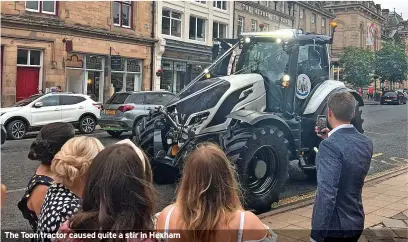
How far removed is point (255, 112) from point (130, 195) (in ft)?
14.5

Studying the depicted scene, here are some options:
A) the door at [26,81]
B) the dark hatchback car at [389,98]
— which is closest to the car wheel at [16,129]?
the door at [26,81]

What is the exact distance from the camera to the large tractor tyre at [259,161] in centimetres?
557

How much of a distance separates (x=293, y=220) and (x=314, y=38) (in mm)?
3570

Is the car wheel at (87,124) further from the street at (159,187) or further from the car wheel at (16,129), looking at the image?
the car wheel at (16,129)

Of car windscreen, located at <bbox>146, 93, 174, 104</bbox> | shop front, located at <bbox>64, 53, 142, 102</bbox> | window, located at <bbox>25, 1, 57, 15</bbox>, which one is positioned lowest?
car windscreen, located at <bbox>146, 93, 174, 104</bbox>

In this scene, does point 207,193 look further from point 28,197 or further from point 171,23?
point 171,23

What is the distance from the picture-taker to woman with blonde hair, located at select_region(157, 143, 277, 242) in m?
2.12

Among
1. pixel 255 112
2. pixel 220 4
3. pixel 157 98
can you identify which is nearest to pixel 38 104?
pixel 157 98

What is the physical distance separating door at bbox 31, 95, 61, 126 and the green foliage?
40.4 m

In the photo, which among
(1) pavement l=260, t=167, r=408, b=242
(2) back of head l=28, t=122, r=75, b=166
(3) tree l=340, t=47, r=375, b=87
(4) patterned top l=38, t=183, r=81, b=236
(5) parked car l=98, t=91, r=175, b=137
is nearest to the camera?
(4) patterned top l=38, t=183, r=81, b=236

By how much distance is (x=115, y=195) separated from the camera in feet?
6.43

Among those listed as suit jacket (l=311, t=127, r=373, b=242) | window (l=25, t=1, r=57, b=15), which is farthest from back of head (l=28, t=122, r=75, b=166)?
window (l=25, t=1, r=57, b=15)

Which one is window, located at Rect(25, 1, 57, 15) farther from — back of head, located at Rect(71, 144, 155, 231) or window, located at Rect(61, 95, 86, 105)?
back of head, located at Rect(71, 144, 155, 231)

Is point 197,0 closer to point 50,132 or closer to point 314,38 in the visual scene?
point 314,38
